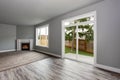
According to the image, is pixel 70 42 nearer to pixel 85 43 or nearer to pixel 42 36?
pixel 85 43

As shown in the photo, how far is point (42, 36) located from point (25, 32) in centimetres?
198

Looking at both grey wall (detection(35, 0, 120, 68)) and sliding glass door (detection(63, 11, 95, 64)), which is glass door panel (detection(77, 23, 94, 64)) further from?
grey wall (detection(35, 0, 120, 68))

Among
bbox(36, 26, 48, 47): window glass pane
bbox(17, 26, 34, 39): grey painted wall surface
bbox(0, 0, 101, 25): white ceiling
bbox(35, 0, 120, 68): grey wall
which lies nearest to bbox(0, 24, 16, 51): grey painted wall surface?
bbox(17, 26, 34, 39): grey painted wall surface

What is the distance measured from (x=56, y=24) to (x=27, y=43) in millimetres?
4208

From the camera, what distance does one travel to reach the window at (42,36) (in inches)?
261

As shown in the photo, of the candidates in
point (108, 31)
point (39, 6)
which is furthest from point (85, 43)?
point (39, 6)

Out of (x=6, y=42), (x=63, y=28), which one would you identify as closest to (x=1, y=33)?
(x=6, y=42)

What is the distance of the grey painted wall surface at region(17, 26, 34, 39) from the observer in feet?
25.6

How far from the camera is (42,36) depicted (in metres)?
7.25

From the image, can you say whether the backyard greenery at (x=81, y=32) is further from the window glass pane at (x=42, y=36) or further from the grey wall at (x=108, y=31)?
the window glass pane at (x=42, y=36)

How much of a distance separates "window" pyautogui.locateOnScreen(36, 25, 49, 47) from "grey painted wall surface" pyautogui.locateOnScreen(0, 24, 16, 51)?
6.95 ft

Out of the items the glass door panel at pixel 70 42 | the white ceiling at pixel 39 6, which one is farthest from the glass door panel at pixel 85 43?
the white ceiling at pixel 39 6

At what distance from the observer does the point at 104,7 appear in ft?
10.2

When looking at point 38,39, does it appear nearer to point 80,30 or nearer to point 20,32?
point 20,32
